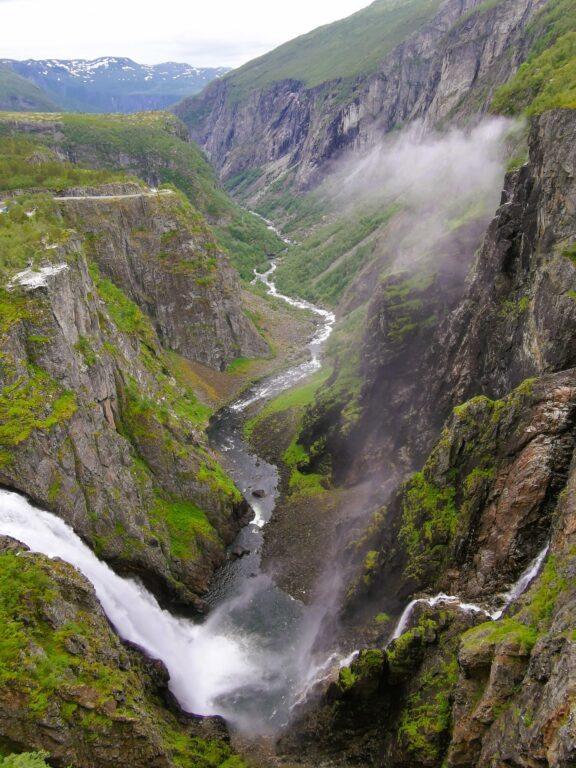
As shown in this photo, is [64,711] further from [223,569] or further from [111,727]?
[223,569]

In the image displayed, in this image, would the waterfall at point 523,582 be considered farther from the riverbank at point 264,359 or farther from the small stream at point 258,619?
the riverbank at point 264,359

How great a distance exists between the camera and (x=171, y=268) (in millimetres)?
102750

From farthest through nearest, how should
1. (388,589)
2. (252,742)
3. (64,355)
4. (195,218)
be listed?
(195,218)
(64,355)
(388,589)
(252,742)

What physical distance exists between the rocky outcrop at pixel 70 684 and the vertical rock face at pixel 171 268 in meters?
71.1

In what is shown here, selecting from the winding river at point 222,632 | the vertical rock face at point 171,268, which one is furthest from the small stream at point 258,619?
the vertical rock face at point 171,268

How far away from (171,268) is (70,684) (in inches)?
3238

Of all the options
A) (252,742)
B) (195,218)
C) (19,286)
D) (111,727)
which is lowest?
(252,742)

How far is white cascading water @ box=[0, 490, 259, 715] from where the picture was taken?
124ft

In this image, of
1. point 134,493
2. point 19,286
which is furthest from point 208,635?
point 19,286

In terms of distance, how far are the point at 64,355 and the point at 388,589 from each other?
32.2 m

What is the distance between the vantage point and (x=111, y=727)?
30578 millimetres

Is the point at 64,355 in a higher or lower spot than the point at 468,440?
higher

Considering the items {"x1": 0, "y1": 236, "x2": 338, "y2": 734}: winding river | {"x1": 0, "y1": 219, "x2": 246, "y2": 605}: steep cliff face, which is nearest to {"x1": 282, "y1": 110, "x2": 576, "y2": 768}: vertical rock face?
{"x1": 0, "y1": 236, "x2": 338, "y2": 734}: winding river

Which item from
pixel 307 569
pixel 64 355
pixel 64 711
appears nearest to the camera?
pixel 64 711
